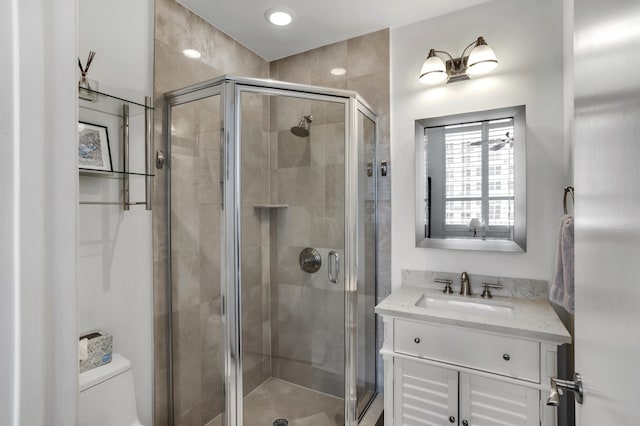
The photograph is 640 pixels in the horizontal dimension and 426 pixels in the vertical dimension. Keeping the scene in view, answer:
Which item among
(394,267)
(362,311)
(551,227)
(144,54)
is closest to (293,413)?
(362,311)

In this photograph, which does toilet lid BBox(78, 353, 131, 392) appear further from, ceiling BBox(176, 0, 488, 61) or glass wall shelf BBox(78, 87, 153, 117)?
ceiling BBox(176, 0, 488, 61)

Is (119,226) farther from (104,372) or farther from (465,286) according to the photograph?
(465,286)

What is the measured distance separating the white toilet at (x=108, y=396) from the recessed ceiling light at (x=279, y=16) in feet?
6.66

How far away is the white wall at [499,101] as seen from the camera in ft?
5.66

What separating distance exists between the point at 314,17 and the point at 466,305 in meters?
1.95

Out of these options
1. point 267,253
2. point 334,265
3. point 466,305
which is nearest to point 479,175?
point 466,305

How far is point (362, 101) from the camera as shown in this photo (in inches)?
76.9

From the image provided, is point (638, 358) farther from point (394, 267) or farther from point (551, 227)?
point (394, 267)

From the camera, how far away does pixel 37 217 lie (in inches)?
11.2

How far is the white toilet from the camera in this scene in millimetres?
1283

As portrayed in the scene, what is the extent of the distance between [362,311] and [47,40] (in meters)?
1.94

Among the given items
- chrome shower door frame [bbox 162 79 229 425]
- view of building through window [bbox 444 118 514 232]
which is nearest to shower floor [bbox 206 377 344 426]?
chrome shower door frame [bbox 162 79 229 425]

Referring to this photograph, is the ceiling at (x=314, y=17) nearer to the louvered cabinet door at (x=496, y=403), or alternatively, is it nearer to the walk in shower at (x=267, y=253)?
the walk in shower at (x=267, y=253)

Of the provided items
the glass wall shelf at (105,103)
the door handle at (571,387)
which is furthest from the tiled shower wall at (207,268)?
the door handle at (571,387)
